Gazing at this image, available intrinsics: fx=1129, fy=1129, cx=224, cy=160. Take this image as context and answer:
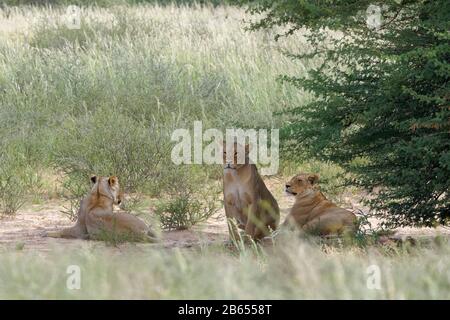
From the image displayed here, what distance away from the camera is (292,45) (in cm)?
1923

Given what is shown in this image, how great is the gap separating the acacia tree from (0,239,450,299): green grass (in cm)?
290

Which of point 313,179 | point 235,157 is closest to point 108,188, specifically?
point 235,157

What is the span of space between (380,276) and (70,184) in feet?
22.6

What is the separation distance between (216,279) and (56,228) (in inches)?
230

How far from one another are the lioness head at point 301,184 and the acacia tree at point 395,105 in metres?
0.35

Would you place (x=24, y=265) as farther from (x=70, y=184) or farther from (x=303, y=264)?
(x=70, y=184)

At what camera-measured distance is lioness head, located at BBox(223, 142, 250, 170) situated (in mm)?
9680

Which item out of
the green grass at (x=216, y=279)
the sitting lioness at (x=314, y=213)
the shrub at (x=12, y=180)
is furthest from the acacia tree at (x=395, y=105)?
the shrub at (x=12, y=180)

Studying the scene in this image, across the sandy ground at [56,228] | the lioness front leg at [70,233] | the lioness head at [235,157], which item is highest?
the lioness head at [235,157]

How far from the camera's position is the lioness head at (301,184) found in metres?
10.1

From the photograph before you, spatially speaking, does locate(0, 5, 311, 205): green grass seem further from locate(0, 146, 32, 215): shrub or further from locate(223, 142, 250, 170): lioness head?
locate(223, 142, 250, 170): lioness head

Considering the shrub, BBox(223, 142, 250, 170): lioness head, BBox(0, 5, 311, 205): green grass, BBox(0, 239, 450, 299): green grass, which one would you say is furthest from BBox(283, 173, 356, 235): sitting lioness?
BBox(0, 239, 450, 299): green grass

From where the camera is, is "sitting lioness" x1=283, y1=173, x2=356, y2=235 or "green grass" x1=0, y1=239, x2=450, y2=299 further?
"sitting lioness" x1=283, y1=173, x2=356, y2=235

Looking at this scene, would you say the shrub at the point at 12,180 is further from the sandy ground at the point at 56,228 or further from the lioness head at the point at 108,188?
the lioness head at the point at 108,188
